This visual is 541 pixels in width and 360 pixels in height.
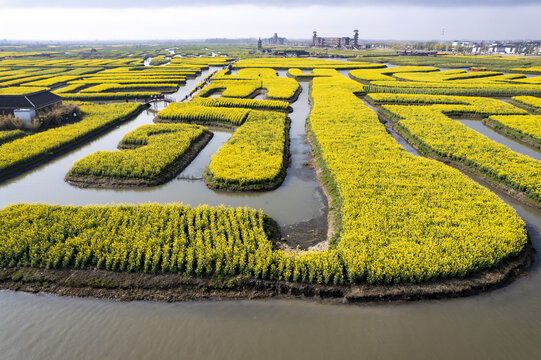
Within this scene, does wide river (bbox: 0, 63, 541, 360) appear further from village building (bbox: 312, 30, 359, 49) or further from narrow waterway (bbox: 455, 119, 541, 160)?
village building (bbox: 312, 30, 359, 49)

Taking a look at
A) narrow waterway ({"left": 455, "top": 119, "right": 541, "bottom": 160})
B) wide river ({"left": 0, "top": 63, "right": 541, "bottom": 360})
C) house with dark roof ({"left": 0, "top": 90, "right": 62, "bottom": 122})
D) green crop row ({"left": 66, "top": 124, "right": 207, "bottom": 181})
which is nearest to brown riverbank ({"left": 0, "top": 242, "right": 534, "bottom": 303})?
wide river ({"left": 0, "top": 63, "right": 541, "bottom": 360})

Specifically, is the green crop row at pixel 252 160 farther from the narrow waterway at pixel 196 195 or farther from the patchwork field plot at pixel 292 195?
the narrow waterway at pixel 196 195

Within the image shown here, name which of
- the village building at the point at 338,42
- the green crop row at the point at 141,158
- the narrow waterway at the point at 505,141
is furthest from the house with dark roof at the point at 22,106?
the village building at the point at 338,42

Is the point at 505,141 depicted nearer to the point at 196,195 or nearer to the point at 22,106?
the point at 196,195

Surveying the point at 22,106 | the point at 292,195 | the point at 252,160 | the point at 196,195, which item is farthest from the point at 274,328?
the point at 22,106

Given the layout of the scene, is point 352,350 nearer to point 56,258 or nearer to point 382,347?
point 382,347

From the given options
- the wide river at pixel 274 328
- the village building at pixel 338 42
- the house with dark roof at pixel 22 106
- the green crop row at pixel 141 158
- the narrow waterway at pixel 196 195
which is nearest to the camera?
the wide river at pixel 274 328

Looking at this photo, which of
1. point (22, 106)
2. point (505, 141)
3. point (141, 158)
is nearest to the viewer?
point (141, 158)

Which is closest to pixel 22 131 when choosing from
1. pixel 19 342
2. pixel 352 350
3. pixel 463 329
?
pixel 19 342

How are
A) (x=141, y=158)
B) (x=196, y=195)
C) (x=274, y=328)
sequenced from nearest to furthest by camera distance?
(x=274, y=328), (x=196, y=195), (x=141, y=158)
